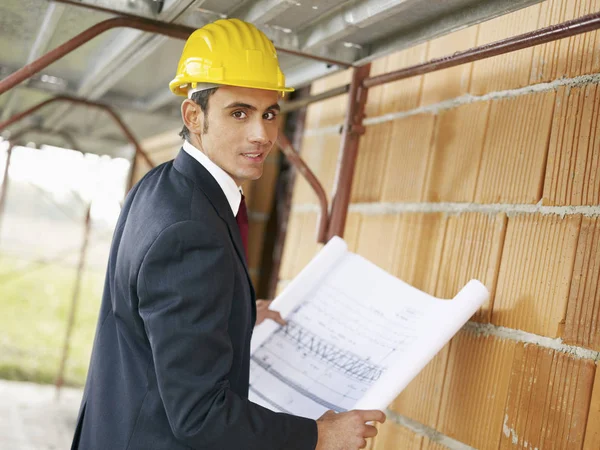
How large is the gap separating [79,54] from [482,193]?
1.91 meters

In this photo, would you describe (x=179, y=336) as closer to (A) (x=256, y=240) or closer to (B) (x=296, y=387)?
(B) (x=296, y=387)

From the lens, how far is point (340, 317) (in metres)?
1.74

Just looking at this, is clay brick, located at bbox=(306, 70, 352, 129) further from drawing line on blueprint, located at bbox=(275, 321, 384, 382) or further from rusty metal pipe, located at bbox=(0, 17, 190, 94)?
drawing line on blueprint, located at bbox=(275, 321, 384, 382)

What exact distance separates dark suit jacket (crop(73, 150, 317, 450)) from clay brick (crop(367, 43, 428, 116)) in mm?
885

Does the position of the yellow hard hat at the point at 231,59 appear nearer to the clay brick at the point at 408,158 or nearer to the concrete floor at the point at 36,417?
the clay brick at the point at 408,158

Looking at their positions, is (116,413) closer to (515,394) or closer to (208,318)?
(208,318)

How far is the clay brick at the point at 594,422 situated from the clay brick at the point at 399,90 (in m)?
1.02

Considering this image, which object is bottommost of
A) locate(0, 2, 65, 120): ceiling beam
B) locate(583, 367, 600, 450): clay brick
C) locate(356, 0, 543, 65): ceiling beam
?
locate(583, 367, 600, 450): clay brick

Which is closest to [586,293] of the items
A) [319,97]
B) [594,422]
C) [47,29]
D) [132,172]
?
[594,422]

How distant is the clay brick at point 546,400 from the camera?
1.39 m

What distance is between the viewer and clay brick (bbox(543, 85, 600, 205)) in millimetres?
1459

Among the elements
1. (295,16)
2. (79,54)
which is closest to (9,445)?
(79,54)

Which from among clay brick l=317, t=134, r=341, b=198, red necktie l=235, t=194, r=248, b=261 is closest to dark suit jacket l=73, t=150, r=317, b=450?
red necktie l=235, t=194, r=248, b=261

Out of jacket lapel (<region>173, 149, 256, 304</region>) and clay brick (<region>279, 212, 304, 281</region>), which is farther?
clay brick (<region>279, 212, 304, 281</region>)
